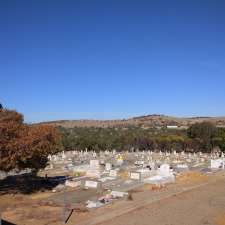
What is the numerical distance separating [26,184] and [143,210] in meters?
12.9

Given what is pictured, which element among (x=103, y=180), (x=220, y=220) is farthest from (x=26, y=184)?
(x=220, y=220)

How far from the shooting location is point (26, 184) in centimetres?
3052

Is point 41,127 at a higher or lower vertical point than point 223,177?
higher

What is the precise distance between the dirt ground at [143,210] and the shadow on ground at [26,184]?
206 cm

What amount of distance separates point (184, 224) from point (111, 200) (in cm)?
611

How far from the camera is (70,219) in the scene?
19688 millimetres

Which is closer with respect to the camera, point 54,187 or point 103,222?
point 103,222

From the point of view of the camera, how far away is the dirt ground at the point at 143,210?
19.5 metres

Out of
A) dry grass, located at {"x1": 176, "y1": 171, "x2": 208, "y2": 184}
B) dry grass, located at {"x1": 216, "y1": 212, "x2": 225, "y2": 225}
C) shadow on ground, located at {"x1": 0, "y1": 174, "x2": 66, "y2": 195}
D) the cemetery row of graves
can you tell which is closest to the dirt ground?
dry grass, located at {"x1": 216, "y1": 212, "x2": 225, "y2": 225}

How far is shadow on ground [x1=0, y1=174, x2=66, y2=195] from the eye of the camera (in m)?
28.0

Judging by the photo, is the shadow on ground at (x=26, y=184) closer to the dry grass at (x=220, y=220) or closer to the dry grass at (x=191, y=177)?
the dry grass at (x=191, y=177)

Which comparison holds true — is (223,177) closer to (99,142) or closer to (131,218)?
(131,218)

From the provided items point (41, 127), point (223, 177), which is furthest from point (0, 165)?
point (223, 177)

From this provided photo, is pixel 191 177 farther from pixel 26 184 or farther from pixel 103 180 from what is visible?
pixel 26 184
